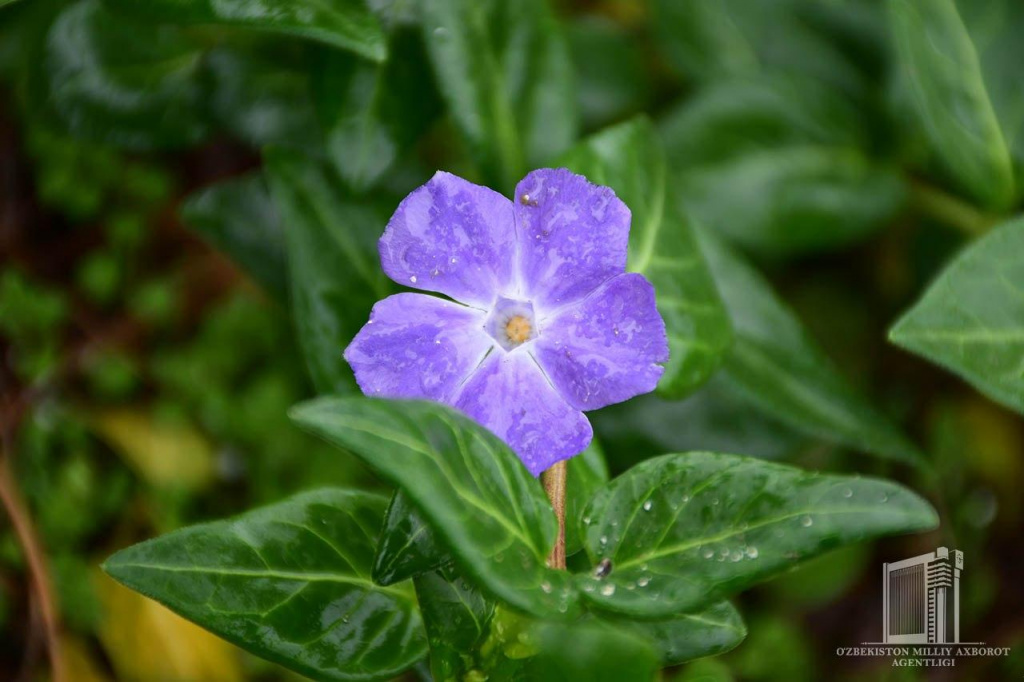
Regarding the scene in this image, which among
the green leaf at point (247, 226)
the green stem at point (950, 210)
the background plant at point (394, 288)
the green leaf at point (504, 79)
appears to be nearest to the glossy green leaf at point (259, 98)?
the background plant at point (394, 288)

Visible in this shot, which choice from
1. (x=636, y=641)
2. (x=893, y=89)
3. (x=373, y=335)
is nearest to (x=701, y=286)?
(x=373, y=335)

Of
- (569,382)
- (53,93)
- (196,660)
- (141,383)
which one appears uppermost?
(53,93)

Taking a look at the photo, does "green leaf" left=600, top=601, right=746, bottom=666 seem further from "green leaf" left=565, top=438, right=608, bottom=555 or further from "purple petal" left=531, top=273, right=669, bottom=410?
"purple petal" left=531, top=273, right=669, bottom=410

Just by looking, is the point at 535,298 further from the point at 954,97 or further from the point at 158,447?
the point at 158,447

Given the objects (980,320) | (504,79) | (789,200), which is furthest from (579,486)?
(789,200)

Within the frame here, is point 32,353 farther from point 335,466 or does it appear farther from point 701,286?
point 701,286
